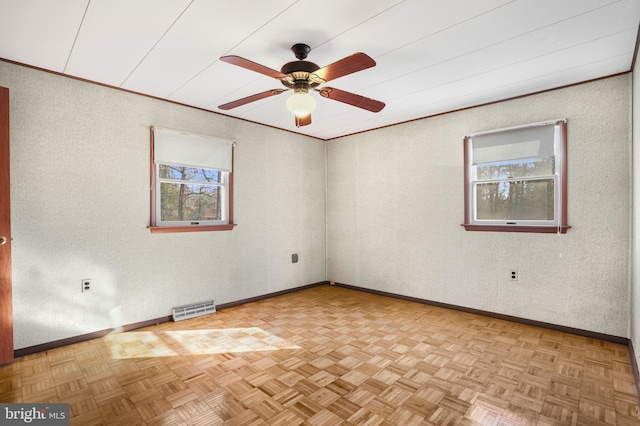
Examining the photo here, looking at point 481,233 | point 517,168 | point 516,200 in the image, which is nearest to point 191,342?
point 481,233

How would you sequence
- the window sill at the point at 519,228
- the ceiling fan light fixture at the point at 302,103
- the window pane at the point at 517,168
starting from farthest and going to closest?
the window pane at the point at 517,168 → the window sill at the point at 519,228 → the ceiling fan light fixture at the point at 302,103

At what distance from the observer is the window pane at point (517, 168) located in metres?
3.40

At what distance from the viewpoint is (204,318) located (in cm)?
375

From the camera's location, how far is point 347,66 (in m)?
2.03

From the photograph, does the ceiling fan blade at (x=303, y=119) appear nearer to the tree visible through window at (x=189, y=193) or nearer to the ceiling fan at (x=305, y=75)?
the ceiling fan at (x=305, y=75)

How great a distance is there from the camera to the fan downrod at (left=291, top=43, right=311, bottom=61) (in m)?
2.37

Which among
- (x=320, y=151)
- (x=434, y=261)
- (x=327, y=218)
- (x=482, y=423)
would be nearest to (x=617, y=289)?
(x=434, y=261)

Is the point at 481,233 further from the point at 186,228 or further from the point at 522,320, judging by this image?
the point at 186,228

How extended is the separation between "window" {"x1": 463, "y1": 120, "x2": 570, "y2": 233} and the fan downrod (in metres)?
2.40

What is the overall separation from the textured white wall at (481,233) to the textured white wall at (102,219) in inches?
61.3

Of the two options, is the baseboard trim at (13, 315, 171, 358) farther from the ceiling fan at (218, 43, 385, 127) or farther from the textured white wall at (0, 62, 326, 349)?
the ceiling fan at (218, 43, 385, 127)

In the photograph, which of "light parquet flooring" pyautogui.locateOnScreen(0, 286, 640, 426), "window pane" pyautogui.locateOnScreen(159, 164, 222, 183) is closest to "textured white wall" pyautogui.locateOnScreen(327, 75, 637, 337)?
"light parquet flooring" pyautogui.locateOnScreen(0, 286, 640, 426)

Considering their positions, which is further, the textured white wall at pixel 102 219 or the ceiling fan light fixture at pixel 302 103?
the textured white wall at pixel 102 219

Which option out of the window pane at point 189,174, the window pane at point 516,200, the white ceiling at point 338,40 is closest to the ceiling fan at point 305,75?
the white ceiling at point 338,40
